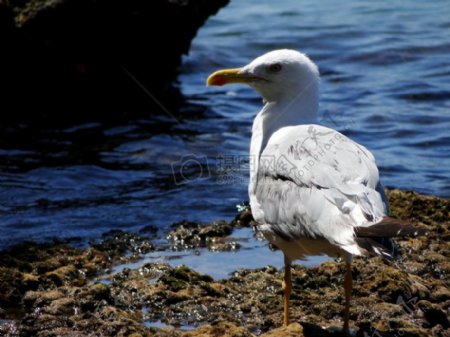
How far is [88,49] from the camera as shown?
11.0 meters

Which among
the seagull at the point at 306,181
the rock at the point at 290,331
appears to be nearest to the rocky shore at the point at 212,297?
the rock at the point at 290,331

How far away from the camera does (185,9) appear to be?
11.3 meters

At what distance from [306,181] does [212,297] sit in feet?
3.84

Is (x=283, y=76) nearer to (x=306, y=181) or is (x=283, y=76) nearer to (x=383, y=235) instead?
(x=306, y=181)

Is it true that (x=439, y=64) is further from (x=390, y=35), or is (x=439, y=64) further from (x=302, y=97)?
(x=302, y=97)

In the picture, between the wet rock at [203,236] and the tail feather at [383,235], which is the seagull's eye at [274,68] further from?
the tail feather at [383,235]

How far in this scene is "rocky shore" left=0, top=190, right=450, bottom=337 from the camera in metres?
5.29

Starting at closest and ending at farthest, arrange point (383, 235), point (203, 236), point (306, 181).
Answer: point (383, 235) < point (306, 181) < point (203, 236)

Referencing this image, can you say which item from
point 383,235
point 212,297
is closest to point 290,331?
point 383,235

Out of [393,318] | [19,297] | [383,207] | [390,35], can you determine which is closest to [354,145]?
[383,207]

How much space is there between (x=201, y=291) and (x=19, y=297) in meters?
1.13

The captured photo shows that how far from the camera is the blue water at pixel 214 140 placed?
823 centimetres

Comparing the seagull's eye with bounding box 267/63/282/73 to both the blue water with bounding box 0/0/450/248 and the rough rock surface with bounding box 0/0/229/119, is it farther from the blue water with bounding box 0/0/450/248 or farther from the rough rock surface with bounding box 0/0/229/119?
the rough rock surface with bounding box 0/0/229/119

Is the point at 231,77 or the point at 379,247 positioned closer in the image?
the point at 379,247
